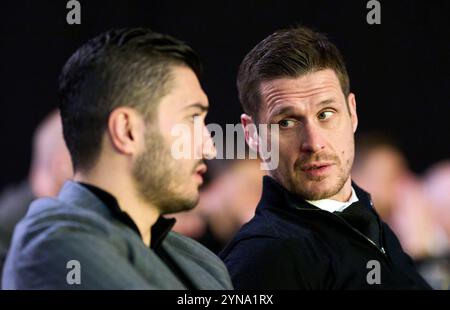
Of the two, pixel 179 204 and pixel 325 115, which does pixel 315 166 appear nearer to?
pixel 325 115

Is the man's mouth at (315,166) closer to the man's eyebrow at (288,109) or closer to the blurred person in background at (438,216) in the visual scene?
the man's eyebrow at (288,109)

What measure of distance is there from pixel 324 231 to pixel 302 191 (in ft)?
0.36

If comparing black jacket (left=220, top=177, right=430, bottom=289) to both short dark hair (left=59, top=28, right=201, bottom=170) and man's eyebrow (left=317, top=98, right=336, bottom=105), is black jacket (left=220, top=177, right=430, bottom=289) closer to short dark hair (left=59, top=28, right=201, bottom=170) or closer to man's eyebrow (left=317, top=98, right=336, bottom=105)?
man's eyebrow (left=317, top=98, right=336, bottom=105)

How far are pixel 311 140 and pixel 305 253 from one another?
0.24 m

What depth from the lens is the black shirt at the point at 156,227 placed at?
121 centimetres

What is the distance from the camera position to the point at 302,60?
167 cm

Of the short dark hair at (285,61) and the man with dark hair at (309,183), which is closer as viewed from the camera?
the man with dark hair at (309,183)

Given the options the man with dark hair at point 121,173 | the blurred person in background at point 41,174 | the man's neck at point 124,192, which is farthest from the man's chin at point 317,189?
the blurred person in background at point 41,174

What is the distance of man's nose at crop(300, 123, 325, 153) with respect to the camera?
1620 millimetres

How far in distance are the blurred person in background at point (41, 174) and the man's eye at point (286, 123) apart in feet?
2.26

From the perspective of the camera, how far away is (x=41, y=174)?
221 centimetres
